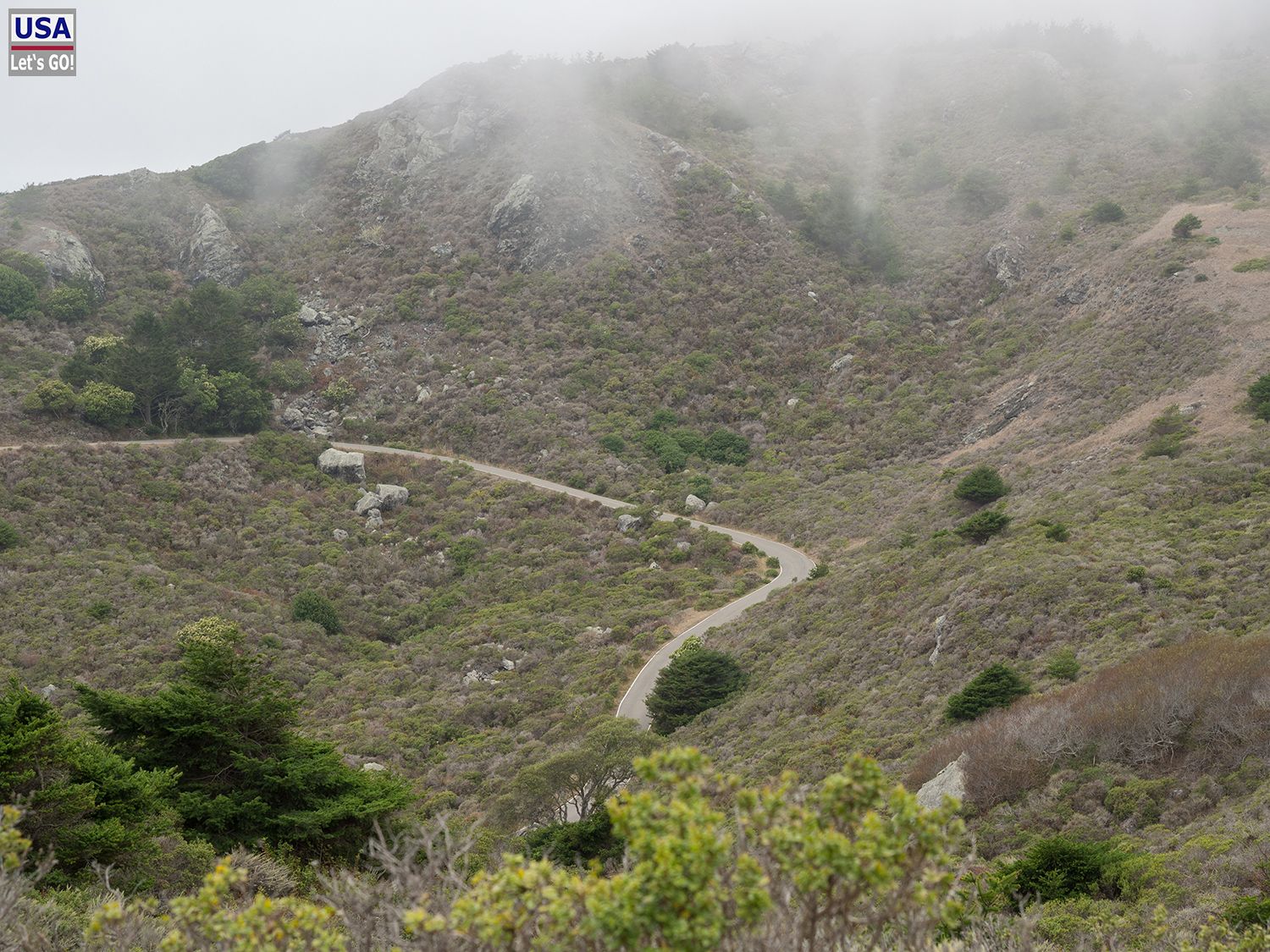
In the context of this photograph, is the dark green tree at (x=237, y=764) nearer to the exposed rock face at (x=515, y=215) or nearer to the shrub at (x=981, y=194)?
the exposed rock face at (x=515, y=215)

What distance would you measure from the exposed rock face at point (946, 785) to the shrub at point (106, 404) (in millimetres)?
45850

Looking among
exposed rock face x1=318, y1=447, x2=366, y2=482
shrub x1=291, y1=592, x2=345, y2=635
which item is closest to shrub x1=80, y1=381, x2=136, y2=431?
exposed rock face x1=318, y1=447, x2=366, y2=482

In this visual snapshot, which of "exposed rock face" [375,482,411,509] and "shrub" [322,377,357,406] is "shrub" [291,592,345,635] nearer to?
"exposed rock face" [375,482,411,509]

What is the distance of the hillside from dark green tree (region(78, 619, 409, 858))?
18.3ft

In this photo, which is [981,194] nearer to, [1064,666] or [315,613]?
[1064,666]

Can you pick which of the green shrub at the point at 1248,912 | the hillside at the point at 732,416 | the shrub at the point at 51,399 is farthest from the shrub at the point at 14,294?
the green shrub at the point at 1248,912

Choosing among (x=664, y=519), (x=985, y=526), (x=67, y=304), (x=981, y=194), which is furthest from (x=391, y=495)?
(x=981, y=194)

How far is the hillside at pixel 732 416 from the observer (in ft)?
57.3

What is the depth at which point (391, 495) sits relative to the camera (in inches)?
1746

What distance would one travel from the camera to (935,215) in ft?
209

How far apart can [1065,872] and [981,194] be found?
62445mm

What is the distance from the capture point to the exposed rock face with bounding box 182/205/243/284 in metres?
61.1

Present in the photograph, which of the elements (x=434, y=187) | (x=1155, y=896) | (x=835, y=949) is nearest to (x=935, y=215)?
(x=434, y=187)

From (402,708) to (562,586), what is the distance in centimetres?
1080
